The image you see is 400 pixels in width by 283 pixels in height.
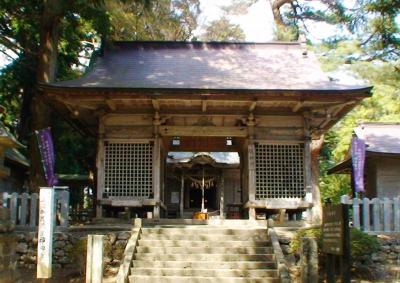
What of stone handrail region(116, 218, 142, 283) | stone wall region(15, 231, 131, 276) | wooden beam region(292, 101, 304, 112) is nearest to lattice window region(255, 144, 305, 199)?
wooden beam region(292, 101, 304, 112)

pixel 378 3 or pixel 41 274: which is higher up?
pixel 378 3

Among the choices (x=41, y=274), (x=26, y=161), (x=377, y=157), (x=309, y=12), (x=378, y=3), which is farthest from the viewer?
(x=309, y=12)

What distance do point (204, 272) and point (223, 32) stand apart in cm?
2736

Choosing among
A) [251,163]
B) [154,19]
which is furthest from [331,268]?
[154,19]

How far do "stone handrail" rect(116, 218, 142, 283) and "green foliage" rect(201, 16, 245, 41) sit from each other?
82.6ft

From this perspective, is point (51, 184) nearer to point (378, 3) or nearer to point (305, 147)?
point (305, 147)

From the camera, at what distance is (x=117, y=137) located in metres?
15.2

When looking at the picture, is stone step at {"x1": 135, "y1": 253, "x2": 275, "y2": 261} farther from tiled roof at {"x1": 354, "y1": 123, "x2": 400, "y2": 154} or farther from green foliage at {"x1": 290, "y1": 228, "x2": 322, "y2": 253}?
tiled roof at {"x1": 354, "y1": 123, "x2": 400, "y2": 154}

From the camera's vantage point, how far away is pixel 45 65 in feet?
51.3

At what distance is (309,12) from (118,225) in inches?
656

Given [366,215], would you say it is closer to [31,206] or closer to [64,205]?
[64,205]

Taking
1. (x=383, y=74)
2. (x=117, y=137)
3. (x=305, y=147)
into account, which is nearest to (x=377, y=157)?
(x=305, y=147)

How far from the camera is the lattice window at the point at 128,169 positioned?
1516 cm

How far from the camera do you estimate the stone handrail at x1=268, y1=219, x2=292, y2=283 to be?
10041mm
